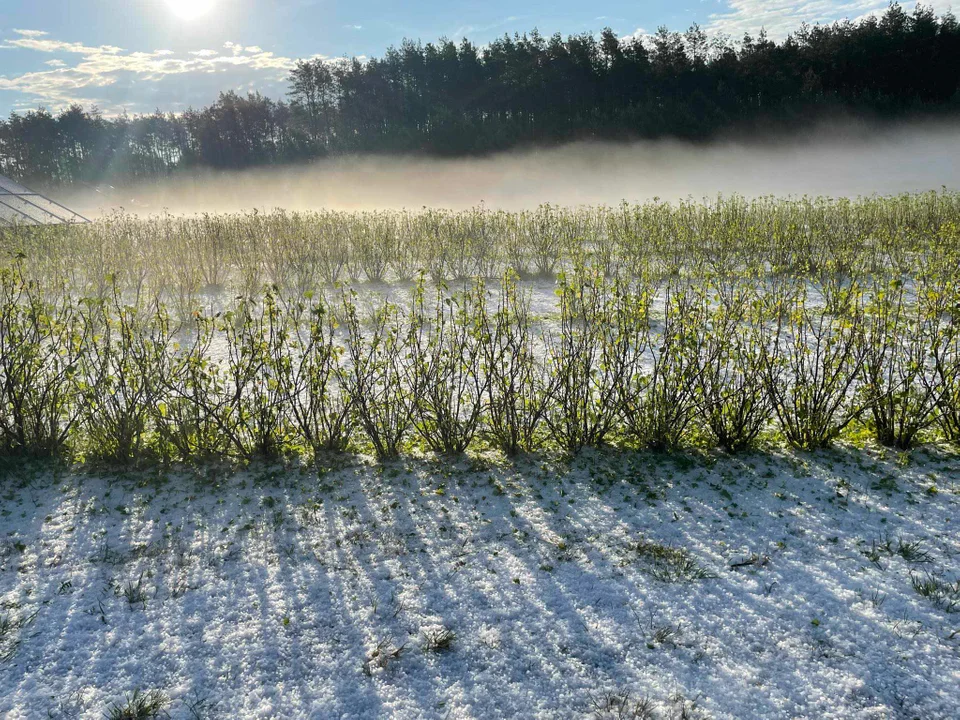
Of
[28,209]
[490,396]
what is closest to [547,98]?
[28,209]

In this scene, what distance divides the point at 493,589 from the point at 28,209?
21637 mm

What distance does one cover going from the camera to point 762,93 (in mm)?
39219

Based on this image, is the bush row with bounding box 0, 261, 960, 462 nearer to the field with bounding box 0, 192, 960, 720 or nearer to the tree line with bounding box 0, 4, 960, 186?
the field with bounding box 0, 192, 960, 720

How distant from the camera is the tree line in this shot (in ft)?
122

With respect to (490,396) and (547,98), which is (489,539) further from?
(547,98)

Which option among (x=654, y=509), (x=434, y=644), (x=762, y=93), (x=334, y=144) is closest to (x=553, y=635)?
(x=434, y=644)

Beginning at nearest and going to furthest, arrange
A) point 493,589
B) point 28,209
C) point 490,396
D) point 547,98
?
point 493,589 < point 490,396 < point 28,209 < point 547,98

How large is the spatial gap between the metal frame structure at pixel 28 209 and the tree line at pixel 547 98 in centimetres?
2556

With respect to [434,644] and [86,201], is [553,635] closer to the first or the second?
[434,644]

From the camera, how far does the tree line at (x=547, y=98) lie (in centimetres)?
3728

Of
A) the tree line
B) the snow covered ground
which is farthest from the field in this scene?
the tree line

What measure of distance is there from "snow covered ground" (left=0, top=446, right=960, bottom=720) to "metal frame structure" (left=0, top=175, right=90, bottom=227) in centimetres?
1735

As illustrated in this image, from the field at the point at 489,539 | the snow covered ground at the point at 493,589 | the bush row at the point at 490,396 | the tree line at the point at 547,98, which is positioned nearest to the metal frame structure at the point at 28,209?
the bush row at the point at 490,396

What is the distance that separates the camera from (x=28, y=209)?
19.5 m
